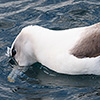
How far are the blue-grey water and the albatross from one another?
0.21 metres

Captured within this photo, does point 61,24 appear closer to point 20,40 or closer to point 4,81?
point 20,40

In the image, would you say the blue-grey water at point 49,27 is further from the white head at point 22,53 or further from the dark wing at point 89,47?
the dark wing at point 89,47

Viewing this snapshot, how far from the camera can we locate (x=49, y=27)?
10125 millimetres

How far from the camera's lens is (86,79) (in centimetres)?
762

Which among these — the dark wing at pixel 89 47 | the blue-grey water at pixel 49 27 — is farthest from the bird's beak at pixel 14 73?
the dark wing at pixel 89 47

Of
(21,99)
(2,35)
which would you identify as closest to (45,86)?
(21,99)

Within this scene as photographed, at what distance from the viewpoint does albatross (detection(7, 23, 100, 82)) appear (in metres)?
7.29

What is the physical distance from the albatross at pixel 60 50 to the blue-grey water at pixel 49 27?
0.21 meters

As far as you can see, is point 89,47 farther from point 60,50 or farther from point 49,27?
point 49,27

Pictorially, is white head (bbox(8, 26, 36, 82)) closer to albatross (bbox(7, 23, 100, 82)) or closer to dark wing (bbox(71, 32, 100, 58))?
albatross (bbox(7, 23, 100, 82))

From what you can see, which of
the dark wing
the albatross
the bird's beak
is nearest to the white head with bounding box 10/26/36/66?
the albatross

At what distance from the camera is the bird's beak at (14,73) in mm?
7930

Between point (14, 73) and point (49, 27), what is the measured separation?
A: 2476mm

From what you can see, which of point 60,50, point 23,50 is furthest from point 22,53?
point 60,50
